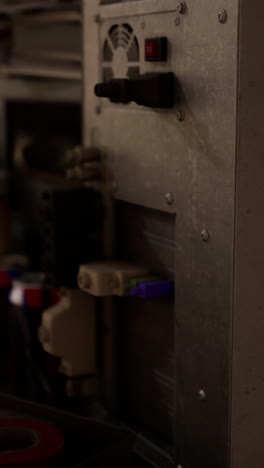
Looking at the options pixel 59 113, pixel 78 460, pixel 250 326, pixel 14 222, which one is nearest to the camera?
pixel 250 326

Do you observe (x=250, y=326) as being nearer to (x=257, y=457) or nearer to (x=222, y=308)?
(x=222, y=308)

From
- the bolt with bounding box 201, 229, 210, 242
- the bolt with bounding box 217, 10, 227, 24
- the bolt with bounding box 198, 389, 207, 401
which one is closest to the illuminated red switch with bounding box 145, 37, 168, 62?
the bolt with bounding box 217, 10, 227, 24

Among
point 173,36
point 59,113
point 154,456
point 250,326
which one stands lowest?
point 154,456

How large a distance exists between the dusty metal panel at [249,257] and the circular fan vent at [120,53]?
23cm

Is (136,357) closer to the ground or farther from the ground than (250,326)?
closer to the ground

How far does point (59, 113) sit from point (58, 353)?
0.67 metres

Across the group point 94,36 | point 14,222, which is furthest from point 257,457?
point 14,222

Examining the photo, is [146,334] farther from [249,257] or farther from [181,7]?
[181,7]

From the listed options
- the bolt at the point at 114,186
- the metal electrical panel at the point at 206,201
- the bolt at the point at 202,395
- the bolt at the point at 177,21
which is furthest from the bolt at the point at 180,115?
the bolt at the point at 202,395

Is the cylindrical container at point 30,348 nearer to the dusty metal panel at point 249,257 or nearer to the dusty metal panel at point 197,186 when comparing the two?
the dusty metal panel at point 197,186

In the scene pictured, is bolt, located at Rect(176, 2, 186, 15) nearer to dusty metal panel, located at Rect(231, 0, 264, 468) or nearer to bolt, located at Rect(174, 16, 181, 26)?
bolt, located at Rect(174, 16, 181, 26)

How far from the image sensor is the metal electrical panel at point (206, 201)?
88cm

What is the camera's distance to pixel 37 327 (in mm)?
1351

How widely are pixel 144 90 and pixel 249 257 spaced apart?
0.25 meters
